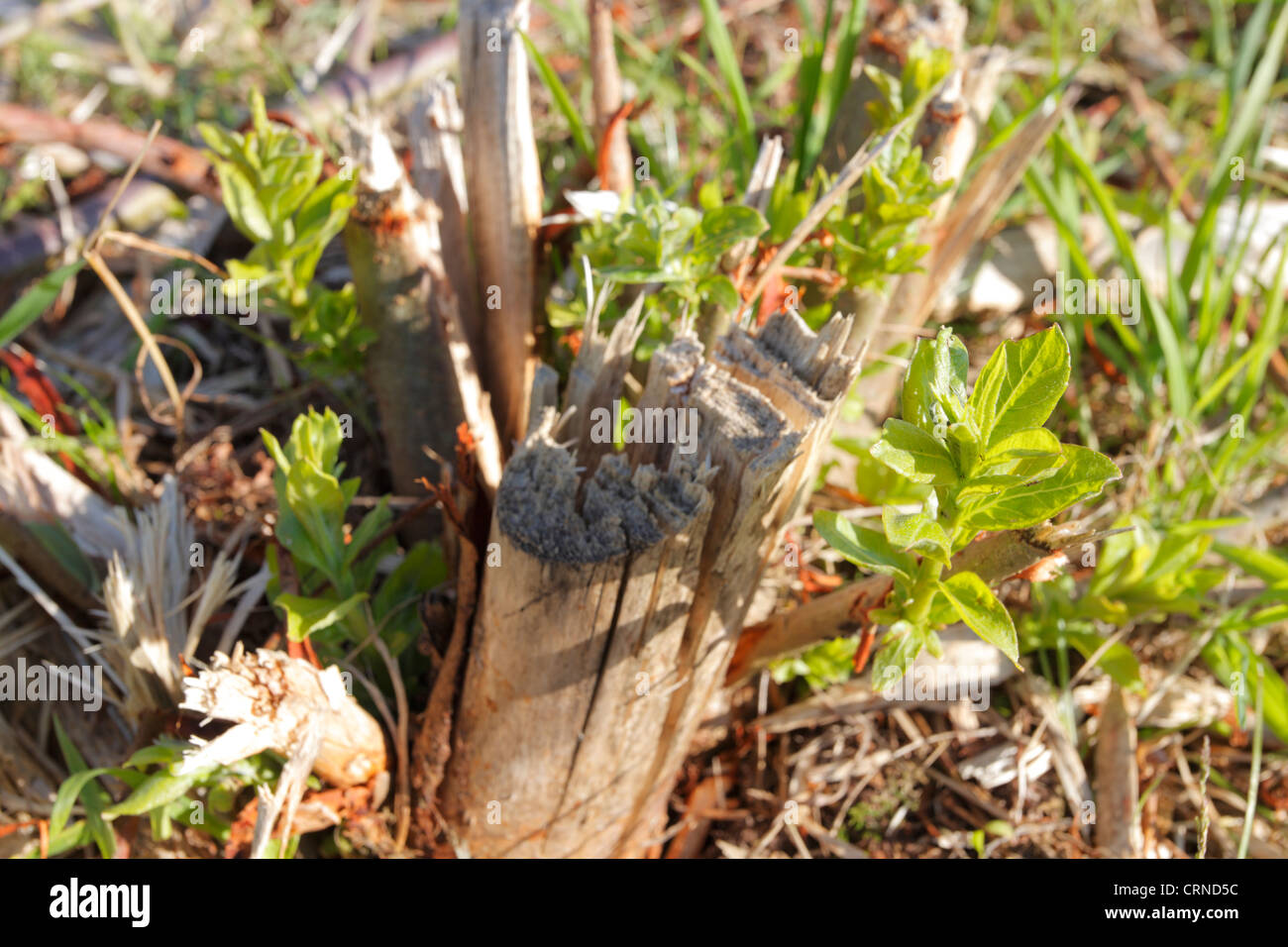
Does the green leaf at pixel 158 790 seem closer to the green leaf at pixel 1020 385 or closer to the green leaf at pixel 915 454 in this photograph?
the green leaf at pixel 915 454

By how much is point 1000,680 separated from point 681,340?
1.63 metres

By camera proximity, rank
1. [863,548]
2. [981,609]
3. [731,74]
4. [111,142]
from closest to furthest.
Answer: [981,609]
[863,548]
[731,74]
[111,142]

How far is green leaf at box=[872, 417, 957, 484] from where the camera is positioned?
1271 millimetres

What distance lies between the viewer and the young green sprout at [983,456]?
1.26m

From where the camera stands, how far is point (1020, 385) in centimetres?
131

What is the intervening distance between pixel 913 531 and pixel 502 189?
1.32 m

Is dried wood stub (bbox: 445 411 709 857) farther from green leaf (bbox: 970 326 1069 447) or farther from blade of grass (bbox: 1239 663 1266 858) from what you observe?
blade of grass (bbox: 1239 663 1266 858)

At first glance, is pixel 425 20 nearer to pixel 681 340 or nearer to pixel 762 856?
pixel 681 340

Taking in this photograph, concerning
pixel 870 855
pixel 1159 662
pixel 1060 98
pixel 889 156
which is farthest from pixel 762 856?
pixel 1060 98

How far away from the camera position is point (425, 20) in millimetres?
4238

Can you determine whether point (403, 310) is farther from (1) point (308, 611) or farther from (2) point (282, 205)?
(1) point (308, 611)

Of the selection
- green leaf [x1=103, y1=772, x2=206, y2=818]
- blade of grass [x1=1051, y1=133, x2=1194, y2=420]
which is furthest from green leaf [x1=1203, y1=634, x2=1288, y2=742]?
green leaf [x1=103, y1=772, x2=206, y2=818]

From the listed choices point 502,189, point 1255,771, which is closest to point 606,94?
point 502,189

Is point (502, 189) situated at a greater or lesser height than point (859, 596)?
greater
